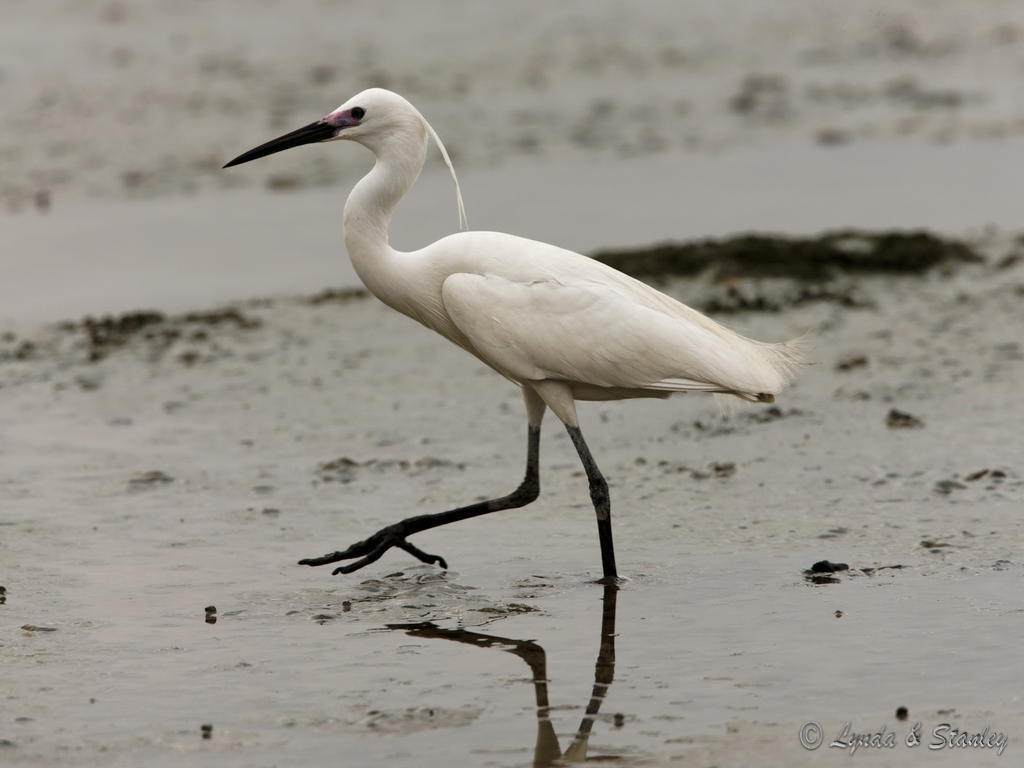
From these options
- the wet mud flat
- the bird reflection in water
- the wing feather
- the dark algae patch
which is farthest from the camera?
the dark algae patch

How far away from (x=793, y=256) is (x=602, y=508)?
536 cm

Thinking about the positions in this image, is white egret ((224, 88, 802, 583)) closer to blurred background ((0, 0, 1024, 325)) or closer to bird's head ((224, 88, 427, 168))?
bird's head ((224, 88, 427, 168))

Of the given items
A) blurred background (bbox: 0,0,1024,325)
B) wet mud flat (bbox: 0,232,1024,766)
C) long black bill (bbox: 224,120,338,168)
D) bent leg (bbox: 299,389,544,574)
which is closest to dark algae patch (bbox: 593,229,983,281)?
wet mud flat (bbox: 0,232,1024,766)

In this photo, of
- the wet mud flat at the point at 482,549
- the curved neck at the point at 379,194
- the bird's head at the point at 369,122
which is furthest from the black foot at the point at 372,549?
the bird's head at the point at 369,122

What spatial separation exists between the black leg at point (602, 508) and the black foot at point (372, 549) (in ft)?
2.35

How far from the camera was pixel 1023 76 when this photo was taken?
16844mm

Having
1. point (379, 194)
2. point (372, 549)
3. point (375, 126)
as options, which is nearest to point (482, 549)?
point (372, 549)

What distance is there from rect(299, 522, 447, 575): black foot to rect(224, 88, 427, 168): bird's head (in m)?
1.50

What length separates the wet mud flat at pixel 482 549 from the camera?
487 cm

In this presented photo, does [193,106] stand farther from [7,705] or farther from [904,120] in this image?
[7,705]

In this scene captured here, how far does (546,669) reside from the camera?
17.4ft

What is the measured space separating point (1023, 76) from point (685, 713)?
44.6ft

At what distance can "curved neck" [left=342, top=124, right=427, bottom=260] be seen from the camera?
6.25 metres

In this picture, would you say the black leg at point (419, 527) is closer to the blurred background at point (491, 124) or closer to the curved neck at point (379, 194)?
the curved neck at point (379, 194)
